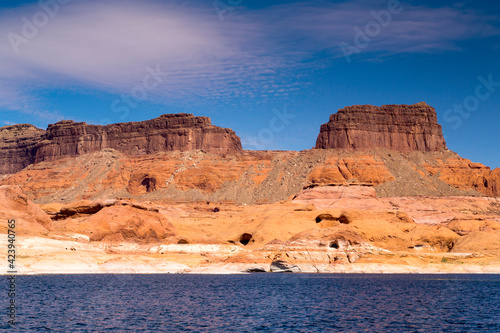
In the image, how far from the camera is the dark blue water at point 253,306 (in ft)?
112

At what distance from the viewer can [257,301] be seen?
150ft

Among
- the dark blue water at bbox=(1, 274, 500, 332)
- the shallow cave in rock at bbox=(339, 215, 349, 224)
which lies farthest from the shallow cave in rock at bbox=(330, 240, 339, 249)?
the shallow cave in rock at bbox=(339, 215, 349, 224)

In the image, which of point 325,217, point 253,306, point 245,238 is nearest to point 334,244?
point 253,306

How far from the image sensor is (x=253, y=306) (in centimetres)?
4288

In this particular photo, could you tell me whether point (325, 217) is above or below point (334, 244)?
above

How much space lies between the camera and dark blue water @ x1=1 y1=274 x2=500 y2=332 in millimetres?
34000

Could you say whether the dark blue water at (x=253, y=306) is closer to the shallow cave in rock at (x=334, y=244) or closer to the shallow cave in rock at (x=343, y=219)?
the shallow cave in rock at (x=334, y=244)

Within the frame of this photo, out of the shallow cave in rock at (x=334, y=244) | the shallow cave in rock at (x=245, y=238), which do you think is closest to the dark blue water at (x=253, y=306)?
the shallow cave in rock at (x=334, y=244)

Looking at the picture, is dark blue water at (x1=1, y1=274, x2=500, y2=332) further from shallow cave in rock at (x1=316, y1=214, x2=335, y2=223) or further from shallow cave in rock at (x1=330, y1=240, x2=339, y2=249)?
shallow cave in rock at (x1=316, y1=214, x2=335, y2=223)

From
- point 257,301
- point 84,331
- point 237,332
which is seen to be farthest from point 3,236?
point 237,332

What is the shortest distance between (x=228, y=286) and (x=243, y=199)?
134630 millimetres

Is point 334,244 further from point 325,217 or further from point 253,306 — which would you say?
point 325,217

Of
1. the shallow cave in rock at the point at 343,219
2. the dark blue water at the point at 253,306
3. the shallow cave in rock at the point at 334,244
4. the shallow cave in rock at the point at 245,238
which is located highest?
the shallow cave in rock at the point at 343,219

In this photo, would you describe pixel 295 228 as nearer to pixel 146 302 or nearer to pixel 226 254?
pixel 226 254
